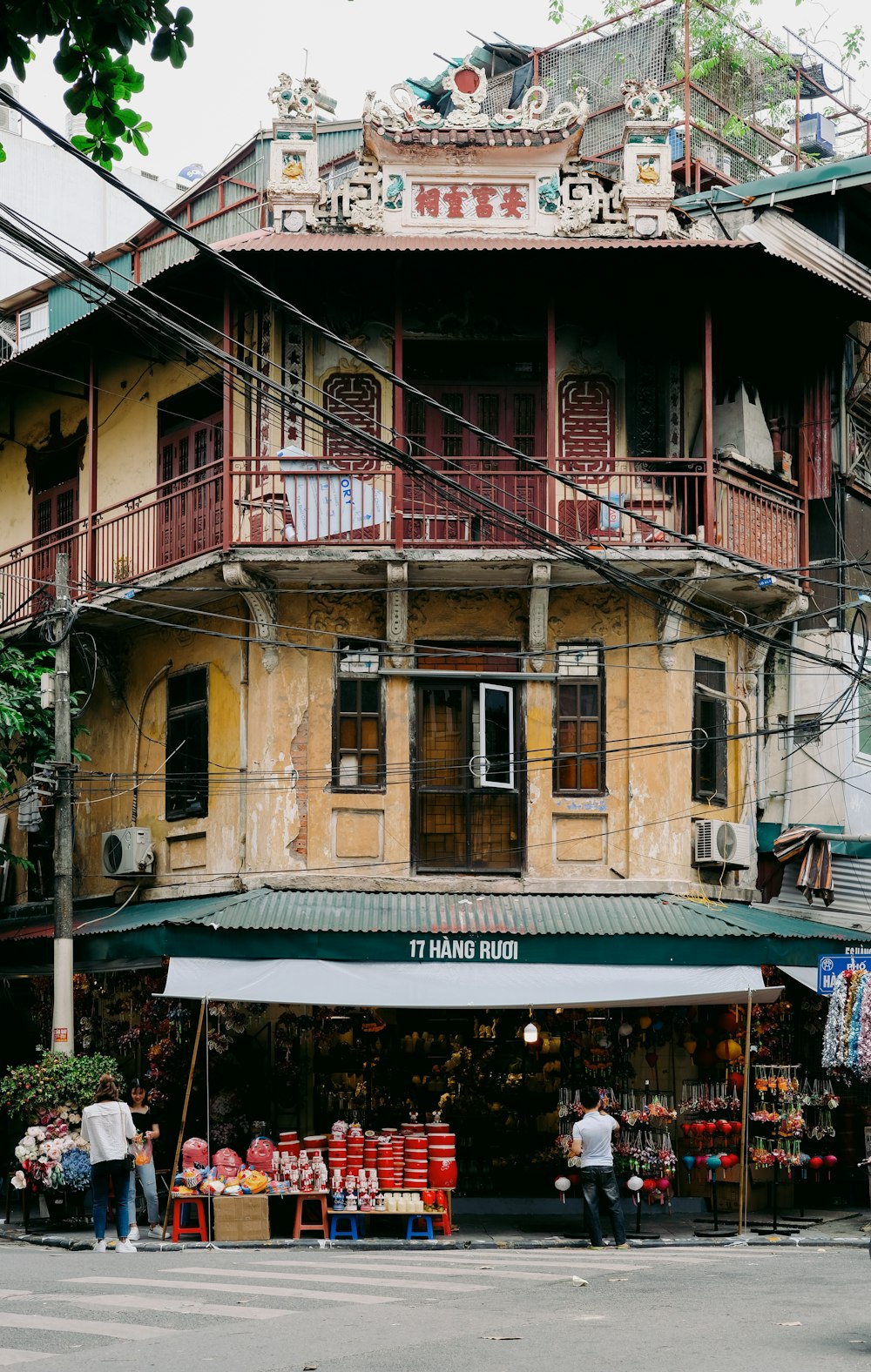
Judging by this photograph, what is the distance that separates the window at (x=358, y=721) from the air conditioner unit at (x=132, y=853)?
2543 millimetres

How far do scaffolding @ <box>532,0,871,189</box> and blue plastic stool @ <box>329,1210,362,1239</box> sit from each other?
15147 mm

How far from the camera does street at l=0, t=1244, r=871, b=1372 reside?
9234 mm

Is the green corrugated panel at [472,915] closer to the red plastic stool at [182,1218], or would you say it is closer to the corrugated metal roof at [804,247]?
the red plastic stool at [182,1218]

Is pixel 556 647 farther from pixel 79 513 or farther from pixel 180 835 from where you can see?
pixel 79 513

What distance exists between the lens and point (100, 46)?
7.59 meters

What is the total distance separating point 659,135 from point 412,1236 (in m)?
11.9

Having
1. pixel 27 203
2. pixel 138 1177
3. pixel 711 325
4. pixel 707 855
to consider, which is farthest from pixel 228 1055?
pixel 27 203

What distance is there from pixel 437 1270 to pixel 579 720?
24.3 ft

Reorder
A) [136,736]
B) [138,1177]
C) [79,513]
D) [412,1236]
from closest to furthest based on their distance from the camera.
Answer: [412,1236], [138,1177], [136,736], [79,513]

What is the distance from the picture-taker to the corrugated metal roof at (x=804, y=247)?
21.2m

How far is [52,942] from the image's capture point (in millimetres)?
19859

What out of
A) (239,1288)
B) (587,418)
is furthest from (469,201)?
(239,1288)

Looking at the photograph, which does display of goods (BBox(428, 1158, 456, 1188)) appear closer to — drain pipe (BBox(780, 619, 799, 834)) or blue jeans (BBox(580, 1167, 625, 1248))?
blue jeans (BBox(580, 1167, 625, 1248))

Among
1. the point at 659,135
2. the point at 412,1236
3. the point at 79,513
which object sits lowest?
the point at 412,1236
